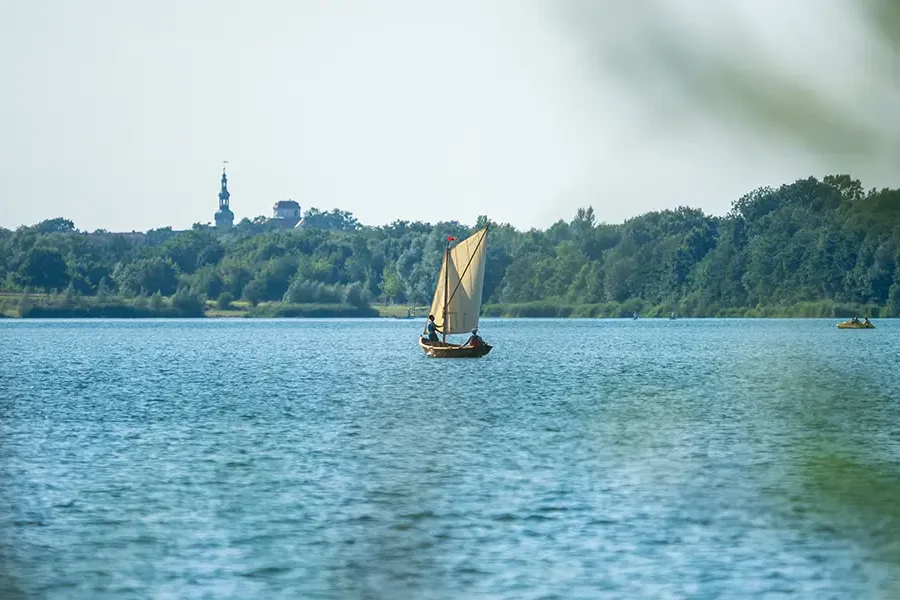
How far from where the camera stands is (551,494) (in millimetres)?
29266

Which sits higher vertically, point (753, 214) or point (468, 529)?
point (753, 214)

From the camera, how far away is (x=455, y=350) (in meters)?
102

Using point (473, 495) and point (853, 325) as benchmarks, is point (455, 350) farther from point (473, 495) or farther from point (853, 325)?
point (853, 325)

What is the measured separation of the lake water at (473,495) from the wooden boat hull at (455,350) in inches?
1466

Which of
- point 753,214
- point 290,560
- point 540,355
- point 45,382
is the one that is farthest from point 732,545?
point 540,355

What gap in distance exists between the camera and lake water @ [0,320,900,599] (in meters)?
4.51

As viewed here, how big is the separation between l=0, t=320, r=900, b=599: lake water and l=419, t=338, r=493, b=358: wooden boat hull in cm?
3725

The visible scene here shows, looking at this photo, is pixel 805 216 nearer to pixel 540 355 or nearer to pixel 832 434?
pixel 832 434

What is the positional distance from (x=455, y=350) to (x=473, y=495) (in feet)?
240

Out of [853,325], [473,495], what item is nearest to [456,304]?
[473,495]

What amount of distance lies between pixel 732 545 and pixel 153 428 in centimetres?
3195

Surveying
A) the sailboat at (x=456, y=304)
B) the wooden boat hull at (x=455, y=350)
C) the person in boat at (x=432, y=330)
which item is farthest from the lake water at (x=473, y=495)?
the person in boat at (x=432, y=330)

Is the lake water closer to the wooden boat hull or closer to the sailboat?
the wooden boat hull

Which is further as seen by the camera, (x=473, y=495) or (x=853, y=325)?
(x=853, y=325)
